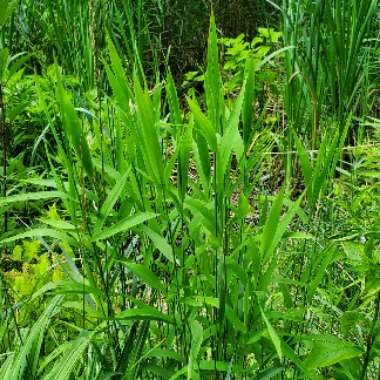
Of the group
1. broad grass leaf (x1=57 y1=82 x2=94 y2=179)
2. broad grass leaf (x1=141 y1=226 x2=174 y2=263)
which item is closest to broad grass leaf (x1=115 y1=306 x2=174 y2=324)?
broad grass leaf (x1=141 y1=226 x2=174 y2=263)

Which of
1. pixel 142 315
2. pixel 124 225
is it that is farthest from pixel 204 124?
pixel 142 315

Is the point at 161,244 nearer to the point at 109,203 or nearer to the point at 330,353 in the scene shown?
the point at 109,203

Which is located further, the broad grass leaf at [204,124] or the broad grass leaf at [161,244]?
the broad grass leaf at [161,244]

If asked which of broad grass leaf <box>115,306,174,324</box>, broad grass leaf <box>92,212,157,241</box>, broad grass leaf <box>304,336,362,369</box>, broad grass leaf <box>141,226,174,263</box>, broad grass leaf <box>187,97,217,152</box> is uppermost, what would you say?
broad grass leaf <box>187,97,217,152</box>

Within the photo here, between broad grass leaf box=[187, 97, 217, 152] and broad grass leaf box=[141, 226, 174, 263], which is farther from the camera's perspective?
broad grass leaf box=[141, 226, 174, 263]

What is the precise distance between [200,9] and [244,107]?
3.44 meters

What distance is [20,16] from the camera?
10.5 ft

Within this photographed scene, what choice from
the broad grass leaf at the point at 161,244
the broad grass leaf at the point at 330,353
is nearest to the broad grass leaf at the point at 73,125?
the broad grass leaf at the point at 161,244

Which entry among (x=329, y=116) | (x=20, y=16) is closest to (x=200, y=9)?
(x=20, y=16)

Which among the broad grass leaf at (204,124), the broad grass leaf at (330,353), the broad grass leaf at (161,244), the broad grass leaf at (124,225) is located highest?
the broad grass leaf at (204,124)

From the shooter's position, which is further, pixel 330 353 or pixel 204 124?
pixel 330 353

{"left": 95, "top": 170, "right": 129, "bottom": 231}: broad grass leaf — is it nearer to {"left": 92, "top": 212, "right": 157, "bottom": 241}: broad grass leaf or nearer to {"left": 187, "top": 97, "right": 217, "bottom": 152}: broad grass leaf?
{"left": 92, "top": 212, "right": 157, "bottom": 241}: broad grass leaf

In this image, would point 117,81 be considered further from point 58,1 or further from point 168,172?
point 58,1

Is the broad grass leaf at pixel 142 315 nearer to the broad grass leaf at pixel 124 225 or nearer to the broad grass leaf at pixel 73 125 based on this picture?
the broad grass leaf at pixel 124 225
